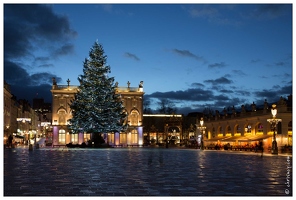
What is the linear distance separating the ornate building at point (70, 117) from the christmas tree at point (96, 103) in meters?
21.1

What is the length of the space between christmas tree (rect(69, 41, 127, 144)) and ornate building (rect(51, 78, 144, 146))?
2112cm

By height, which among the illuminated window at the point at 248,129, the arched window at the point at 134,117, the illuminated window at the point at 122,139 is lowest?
the illuminated window at the point at 122,139

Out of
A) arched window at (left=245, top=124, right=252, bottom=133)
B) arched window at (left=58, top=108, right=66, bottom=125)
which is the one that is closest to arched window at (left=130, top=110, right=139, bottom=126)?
arched window at (left=58, top=108, right=66, bottom=125)

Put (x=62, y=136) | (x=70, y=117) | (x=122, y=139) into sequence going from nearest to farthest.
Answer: (x=62, y=136), (x=70, y=117), (x=122, y=139)

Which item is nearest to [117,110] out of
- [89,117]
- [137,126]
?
[89,117]

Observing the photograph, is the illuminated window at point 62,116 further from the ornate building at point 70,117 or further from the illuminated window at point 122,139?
the illuminated window at point 122,139

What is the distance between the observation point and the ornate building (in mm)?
94375

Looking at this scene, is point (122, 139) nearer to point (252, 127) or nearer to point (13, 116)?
point (13, 116)

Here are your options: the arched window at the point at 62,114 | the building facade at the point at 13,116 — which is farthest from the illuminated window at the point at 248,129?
the arched window at the point at 62,114

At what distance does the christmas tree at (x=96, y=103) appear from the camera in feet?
232

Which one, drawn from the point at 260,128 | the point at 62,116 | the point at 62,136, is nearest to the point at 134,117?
the point at 62,116

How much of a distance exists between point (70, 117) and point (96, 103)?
2606 cm

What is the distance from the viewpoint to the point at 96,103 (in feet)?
232

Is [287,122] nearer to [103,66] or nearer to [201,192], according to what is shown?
[103,66]
